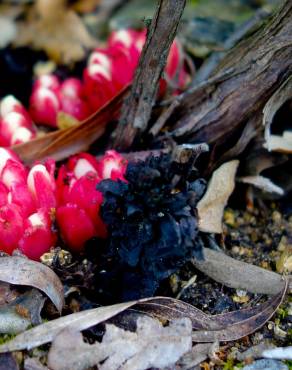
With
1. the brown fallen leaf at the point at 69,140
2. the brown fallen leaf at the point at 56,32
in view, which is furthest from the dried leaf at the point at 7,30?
the brown fallen leaf at the point at 69,140

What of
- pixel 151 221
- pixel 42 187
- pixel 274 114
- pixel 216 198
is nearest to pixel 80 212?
pixel 42 187

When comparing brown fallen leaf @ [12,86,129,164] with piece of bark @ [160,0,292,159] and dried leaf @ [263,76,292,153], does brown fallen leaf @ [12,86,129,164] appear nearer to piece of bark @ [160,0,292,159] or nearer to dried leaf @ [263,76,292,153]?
piece of bark @ [160,0,292,159]

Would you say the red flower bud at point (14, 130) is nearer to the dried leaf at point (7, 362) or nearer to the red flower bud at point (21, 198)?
the red flower bud at point (21, 198)

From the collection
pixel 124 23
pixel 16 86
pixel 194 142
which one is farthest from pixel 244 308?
pixel 124 23

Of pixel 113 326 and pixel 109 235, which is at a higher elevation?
pixel 109 235

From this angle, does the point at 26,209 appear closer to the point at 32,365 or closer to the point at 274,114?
the point at 32,365

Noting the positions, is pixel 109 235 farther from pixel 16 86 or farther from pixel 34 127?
pixel 16 86

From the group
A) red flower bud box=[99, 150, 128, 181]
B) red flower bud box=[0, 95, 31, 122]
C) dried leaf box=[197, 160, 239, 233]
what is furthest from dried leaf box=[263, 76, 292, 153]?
red flower bud box=[0, 95, 31, 122]
